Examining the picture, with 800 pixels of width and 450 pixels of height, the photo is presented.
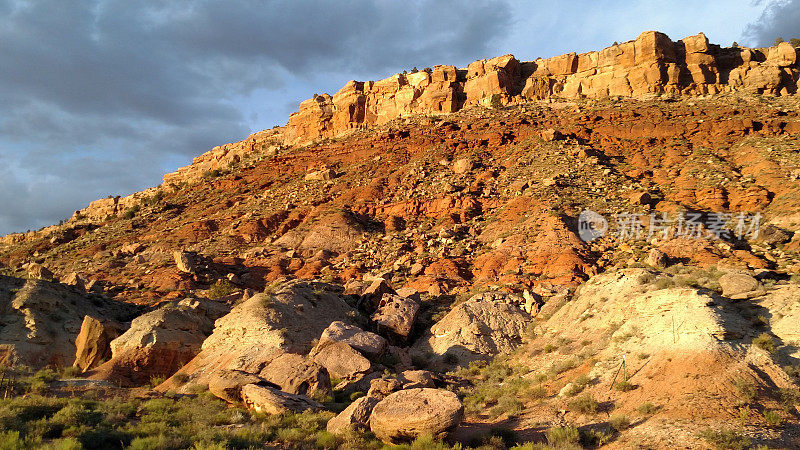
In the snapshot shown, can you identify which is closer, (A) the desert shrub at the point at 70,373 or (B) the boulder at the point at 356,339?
(A) the desert shrub at the point at 70,373

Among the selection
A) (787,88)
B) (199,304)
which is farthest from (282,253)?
(787,88)

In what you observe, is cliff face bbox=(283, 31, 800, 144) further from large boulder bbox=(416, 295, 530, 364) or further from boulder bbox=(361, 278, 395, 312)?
large boulder bbox=(416, 295, 530, 364)

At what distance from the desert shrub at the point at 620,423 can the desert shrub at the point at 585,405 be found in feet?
2.62

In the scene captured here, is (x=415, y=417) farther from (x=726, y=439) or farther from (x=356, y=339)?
(x=356, y=339)

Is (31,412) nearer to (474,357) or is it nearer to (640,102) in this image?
(474,357)

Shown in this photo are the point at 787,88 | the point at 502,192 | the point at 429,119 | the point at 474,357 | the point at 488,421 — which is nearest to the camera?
the point at 488,421

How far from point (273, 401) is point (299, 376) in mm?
1892

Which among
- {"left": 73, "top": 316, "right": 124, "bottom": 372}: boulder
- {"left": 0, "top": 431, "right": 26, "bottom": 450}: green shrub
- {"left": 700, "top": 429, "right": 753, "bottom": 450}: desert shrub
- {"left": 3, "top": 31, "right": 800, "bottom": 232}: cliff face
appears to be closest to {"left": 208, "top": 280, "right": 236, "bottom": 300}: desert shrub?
{"left": 73, "top": 316, "right": 124, "bottom": 372}: boulder

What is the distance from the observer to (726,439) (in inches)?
313

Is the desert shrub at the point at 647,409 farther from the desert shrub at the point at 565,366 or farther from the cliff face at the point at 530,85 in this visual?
the cliff face at the point at 530,85

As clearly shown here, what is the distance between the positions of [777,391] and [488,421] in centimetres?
615

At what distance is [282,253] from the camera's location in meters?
31.9

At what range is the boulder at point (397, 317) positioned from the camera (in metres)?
18.3

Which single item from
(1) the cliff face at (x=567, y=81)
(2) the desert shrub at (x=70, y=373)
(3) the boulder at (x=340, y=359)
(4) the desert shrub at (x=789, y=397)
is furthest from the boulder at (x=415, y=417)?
(1) the cliff face at (x=567, y=81)
